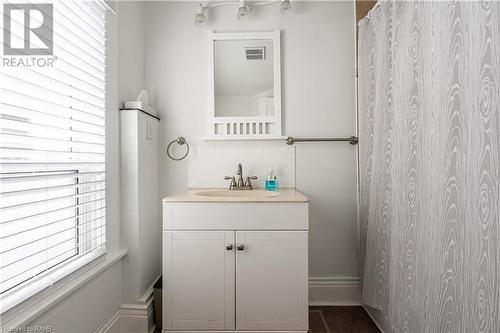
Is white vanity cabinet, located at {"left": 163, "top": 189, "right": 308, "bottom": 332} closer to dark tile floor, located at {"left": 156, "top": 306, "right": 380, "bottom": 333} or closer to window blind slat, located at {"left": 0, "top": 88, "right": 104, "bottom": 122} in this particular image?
dark tile floor, located at {"left": 156, "top": 306, "right": 380, "bottom": 333}

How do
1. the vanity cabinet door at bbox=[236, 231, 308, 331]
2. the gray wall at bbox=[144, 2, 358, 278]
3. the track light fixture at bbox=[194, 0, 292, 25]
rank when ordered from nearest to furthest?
1. the vanity cabinet door at bbox=[236, 231, 308, 331]
2. the track light fixture at bbox=[194, 0, 292, 25]
3. the gray wall at bbox=[144, 2, 358, 278]

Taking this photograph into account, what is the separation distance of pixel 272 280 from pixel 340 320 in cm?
64

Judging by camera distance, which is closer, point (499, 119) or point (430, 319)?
point (499, 119)

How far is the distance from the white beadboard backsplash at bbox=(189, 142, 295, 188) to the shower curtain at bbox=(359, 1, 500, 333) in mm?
575

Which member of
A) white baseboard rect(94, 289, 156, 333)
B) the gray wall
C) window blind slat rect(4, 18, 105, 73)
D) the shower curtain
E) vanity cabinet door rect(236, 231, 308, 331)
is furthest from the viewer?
the gray wall

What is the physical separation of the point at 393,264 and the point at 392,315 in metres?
0.26

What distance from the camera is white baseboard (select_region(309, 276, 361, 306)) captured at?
1.85m

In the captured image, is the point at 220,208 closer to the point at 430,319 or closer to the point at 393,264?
the point at 393,264

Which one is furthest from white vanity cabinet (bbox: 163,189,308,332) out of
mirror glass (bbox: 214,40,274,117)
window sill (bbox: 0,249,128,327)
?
mirror glass (bbox: 214,40,274,117)

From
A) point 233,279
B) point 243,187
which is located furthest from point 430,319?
point 243,187

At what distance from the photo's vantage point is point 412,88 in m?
1.15

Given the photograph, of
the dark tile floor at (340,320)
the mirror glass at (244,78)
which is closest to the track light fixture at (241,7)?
the mirror glass at (244,78)

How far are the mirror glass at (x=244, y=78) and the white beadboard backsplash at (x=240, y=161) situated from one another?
235mm

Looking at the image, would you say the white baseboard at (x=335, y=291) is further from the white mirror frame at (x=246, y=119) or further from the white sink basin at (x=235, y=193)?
the white mirror frame at (x=246, y=119)
